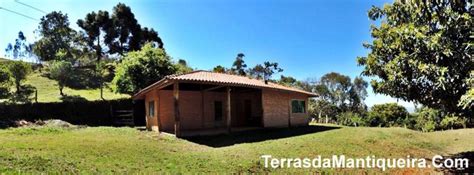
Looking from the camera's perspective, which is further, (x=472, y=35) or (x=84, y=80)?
(x=84, y=80)

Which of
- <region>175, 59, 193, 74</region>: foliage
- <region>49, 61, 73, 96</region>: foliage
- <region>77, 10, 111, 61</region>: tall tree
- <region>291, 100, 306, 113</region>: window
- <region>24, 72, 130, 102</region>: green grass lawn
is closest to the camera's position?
<region>291, 100, 306, 113</region>: window

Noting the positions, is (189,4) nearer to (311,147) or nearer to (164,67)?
(311,147)

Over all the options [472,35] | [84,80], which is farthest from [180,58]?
[472,35]

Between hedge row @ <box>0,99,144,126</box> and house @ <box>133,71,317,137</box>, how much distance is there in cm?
685

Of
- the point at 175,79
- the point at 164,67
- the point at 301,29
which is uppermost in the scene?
the point at 301,29

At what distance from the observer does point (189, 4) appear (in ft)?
50.7

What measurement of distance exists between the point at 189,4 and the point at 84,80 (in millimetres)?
30974

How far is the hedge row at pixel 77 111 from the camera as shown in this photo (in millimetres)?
23345

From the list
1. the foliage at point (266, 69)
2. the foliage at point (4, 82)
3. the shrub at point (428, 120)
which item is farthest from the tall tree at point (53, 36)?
the shrub at point (428, 120)

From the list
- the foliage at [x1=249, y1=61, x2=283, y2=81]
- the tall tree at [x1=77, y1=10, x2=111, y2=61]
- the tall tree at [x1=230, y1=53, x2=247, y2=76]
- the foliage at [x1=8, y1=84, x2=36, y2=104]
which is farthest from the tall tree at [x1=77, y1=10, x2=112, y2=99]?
the foliage at [x1=249, y1=61, x2=283, y2=81]

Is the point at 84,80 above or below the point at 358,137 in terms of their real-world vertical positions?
above

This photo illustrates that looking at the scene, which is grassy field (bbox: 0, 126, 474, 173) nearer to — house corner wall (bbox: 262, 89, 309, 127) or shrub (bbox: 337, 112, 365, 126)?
house corner wall (bbox: 262, 89, 309, 127)

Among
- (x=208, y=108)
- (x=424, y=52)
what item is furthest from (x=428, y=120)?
(x=424, y=52)

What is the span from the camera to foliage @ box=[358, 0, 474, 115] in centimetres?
873
